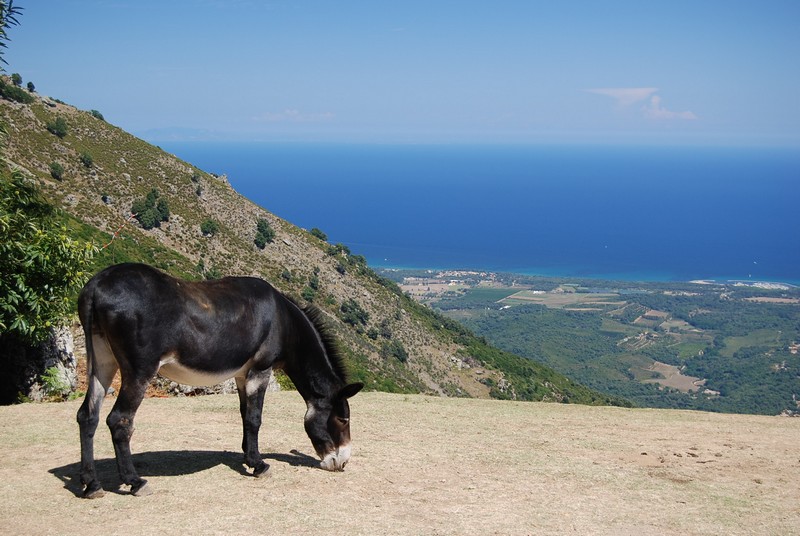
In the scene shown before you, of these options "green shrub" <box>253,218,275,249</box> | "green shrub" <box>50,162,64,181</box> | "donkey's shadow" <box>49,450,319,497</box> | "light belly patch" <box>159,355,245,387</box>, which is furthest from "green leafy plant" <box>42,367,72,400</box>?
"green shrub" <box>253,218,275,249</box>

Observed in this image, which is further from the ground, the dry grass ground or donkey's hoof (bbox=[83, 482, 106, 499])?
donkey's hoof (bbox=[83, 482, 106, 499])

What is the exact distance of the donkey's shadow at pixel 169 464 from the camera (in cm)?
955

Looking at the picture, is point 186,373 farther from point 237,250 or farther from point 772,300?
point 772,300

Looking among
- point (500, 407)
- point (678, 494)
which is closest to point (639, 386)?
point (500, 407)

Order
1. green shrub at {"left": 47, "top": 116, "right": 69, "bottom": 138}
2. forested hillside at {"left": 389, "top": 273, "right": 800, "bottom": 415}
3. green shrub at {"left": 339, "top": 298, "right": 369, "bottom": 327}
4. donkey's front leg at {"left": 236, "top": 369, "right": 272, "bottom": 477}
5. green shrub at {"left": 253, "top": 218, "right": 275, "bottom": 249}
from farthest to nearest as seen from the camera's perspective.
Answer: forested hillside at {"left": 389, "top": 273, "right": 800, "bottom": 415}
green shrub at {"left": 253, "top": 218, "right": 275, "bottom": 249}
green shrub at {"left": 47, "top": 116, "right": 69, "bottom": 138}
green shrub at {"left": 339, "top": 298, "right": 369, "bottom": 327}
donkey's front leg at {"left": 236, "top": 369, "right": 272, "bottom": 477}

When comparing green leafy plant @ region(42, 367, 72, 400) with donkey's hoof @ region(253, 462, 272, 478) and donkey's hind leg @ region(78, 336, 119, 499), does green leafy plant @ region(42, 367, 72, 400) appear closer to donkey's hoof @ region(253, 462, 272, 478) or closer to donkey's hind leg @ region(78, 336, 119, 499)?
donkey's hind leg @ region(78, 336, 119, 499)

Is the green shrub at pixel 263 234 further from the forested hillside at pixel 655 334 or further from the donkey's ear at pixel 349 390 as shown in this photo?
the forested hillside at pixel 655 334

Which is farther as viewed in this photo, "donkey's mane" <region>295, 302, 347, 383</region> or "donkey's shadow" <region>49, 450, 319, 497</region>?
"donkey's mane" <region>295, 302, 347, 383</region>

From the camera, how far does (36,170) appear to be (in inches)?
1906

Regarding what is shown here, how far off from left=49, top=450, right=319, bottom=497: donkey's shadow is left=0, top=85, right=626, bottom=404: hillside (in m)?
27.8

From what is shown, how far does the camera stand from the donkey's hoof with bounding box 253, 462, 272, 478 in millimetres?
9945

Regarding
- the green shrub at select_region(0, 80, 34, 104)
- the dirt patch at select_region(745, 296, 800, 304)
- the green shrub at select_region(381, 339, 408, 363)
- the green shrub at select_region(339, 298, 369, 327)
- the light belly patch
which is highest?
the green shrub at select_region(0, 80, 34, 104)

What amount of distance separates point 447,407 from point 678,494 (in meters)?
7.29

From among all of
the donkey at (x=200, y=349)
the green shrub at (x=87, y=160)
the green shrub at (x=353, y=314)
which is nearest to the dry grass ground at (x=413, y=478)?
the donkey at (x=200, y=349)
